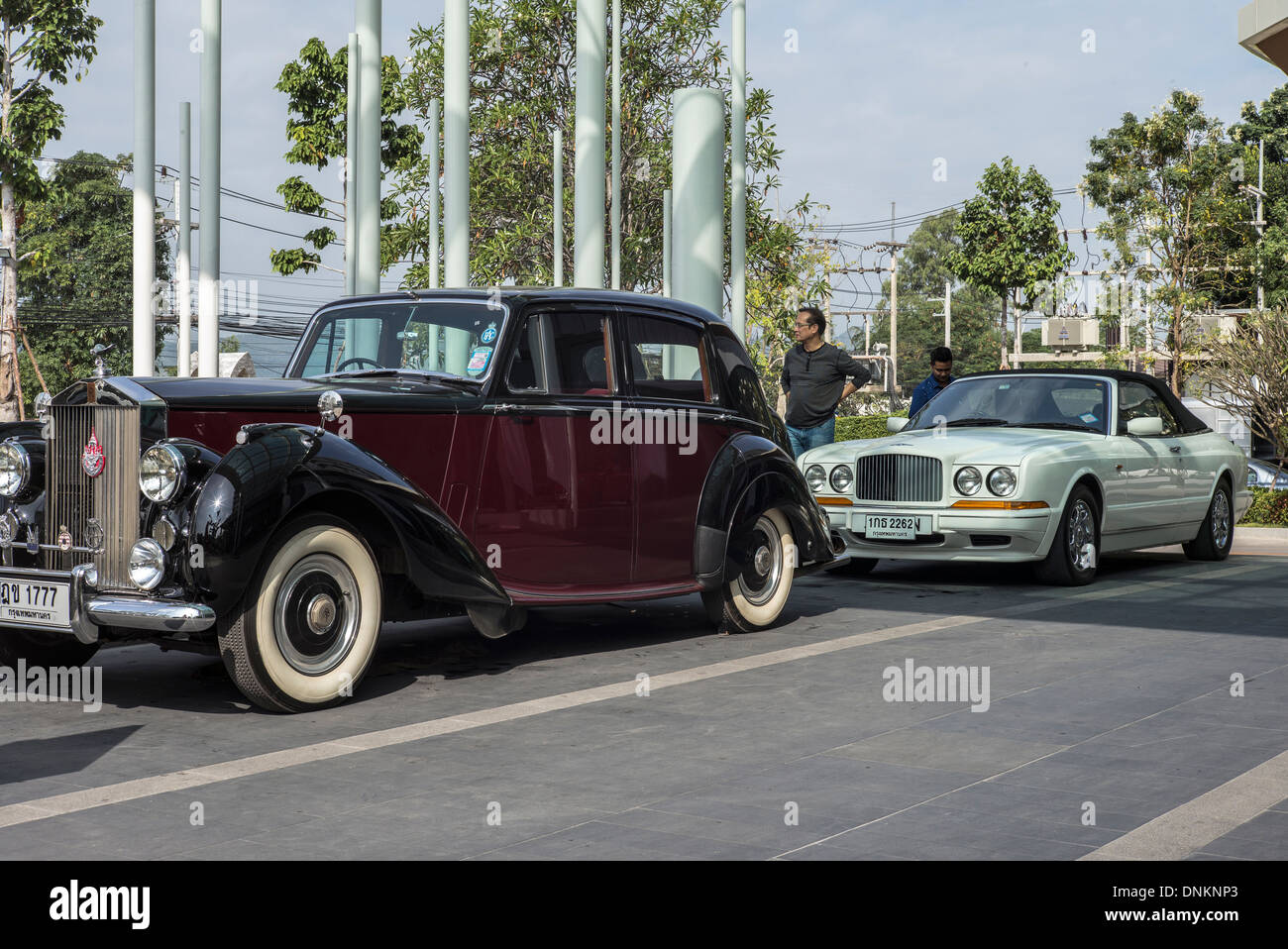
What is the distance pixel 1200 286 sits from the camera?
28.5 meters

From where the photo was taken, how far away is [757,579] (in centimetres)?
834

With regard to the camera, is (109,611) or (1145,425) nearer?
(109,611)

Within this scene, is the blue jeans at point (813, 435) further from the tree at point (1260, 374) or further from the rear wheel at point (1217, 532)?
the tree at point (1260, 374)

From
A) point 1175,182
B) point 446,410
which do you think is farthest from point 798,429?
point 1175,182

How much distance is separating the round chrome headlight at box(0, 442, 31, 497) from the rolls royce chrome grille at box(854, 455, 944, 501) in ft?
20.7

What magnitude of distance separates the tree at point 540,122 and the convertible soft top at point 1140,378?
50.4ft

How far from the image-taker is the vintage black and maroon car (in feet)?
18.7

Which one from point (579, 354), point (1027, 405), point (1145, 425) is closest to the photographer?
point (579, 354)

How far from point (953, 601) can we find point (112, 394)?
592cm

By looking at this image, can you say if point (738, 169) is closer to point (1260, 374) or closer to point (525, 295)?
point (1260, 374)

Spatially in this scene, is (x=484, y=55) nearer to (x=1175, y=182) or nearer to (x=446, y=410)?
(x=1175, y=182)

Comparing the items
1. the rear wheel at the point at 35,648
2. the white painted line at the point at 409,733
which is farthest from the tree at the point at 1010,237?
the rear wheel at the point at 35,648

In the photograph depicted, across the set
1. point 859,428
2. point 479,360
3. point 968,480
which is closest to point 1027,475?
point 968,480

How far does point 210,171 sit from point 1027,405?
8914 millimetres
